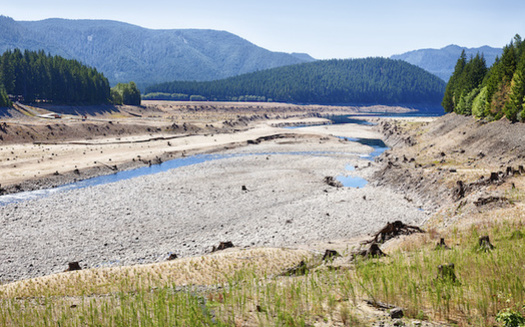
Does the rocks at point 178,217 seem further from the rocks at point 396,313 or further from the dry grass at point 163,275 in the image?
the rocks at point 396,313

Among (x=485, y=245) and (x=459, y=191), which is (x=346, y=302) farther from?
(x=459, y=191)

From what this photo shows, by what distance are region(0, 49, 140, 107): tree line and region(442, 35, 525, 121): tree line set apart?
374 feet

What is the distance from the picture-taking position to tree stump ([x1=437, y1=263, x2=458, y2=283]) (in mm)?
11166

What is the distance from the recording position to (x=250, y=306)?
10.8 m

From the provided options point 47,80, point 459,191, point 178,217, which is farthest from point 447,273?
point 47,80

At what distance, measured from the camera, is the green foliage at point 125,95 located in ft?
474

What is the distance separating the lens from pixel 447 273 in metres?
11.4

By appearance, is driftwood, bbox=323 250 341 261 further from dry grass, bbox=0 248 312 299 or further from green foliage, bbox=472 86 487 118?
green foliage, bbox=472 86 487 118

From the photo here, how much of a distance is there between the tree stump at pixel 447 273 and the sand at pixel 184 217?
1492cm

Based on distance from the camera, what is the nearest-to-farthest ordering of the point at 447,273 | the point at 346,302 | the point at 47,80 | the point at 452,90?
the point at 346,302
the point at 447,273
the point at 452,90
the point at 47,80

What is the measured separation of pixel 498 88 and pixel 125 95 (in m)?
131

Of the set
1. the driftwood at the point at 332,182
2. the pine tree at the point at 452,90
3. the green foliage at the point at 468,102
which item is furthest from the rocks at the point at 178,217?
the pine tree at the point at 452,90

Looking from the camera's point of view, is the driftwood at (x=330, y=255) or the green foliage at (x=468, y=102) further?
the green foliage at (x=468, y=102)

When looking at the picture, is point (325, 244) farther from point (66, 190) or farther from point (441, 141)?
point (441, 141)
